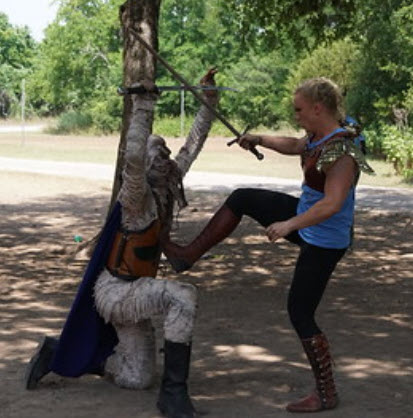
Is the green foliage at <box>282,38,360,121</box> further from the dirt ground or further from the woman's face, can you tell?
the woman's face

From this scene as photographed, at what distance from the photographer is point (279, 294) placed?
8625 mm

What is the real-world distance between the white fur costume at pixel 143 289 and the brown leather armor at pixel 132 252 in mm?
40

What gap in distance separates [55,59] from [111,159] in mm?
28913

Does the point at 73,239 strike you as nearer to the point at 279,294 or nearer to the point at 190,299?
the point at 279,294

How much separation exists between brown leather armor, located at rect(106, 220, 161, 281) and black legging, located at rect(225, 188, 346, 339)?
55cm

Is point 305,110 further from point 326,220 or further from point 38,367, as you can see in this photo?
point 38,367

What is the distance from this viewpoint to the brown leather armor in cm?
525

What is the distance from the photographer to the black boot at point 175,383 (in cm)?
482

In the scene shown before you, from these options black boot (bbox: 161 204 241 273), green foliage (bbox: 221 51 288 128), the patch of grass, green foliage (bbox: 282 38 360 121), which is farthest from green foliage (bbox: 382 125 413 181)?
green foliage (bbox: 221 51 288 128)

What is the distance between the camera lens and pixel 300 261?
16.0ft

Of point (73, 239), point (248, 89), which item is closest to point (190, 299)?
point (73, 239)

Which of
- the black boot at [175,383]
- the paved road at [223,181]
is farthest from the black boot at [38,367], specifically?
the paved road at [223,181]

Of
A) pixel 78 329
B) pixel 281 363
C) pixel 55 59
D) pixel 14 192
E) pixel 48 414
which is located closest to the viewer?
pixel 48 414

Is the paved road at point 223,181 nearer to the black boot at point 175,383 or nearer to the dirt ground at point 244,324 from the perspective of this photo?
the dirt ground at point 244,324
